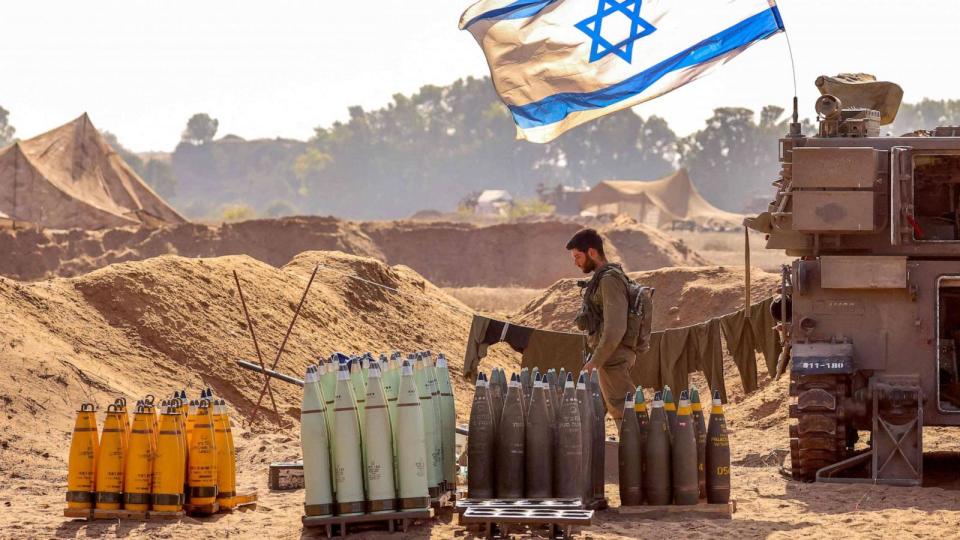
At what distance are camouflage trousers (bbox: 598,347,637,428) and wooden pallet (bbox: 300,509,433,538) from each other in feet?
7.58

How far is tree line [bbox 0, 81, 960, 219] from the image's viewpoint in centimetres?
13400

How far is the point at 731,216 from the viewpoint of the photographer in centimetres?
7562

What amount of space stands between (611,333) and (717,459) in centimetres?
132

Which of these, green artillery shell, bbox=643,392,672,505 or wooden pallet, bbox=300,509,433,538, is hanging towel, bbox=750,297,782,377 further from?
wooden pallet, bbox=300,509,433,538

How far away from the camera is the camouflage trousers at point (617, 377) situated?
983cm

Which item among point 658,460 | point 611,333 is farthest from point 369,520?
point 611,333

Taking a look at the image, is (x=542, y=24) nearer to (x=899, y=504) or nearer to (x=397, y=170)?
(x=899, y=504)

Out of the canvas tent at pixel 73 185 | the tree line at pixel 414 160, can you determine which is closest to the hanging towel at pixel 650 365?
the canvas tent at pixel 73 185

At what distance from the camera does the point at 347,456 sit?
7.84 metres

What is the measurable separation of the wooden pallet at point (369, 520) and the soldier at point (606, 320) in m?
1.98

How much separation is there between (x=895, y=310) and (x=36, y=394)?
24.8ft

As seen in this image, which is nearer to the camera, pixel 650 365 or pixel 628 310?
pixel 628 310

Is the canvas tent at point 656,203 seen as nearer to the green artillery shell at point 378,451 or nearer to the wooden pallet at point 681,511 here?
the wooden pallet at point 681,511

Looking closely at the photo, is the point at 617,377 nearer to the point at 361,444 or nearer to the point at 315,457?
the point at 361,444
